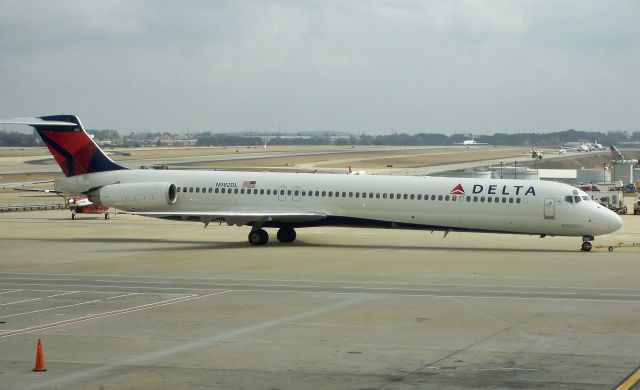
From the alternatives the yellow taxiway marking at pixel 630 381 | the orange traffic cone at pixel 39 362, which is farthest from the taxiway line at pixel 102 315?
the yellow taxiway marking at pixel 630 381

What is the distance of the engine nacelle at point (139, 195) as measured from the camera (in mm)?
44625

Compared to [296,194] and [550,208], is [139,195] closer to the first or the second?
[296,194]

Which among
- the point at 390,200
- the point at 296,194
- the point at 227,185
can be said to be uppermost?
the point at 227,185

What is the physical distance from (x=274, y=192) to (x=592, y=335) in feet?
78.3

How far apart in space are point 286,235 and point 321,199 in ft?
8.55

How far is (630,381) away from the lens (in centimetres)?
1705

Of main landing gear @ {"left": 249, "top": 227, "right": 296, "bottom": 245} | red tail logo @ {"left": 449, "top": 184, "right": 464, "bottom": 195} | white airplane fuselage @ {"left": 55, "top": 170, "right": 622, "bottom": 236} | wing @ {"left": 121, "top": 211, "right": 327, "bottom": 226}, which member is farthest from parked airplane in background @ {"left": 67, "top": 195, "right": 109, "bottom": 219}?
red tail logo @ {"left": 449, "top": 184, "right": 464, "bottom": 195}

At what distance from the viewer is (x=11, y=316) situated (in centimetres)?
2431

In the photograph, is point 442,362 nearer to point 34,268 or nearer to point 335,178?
point 34,268

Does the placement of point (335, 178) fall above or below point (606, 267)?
above

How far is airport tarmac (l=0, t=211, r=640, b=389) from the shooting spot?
17922 mm

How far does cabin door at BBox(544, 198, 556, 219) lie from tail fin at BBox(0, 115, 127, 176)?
64.7 feet

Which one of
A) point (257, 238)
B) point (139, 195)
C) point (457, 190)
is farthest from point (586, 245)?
point (139, 195)

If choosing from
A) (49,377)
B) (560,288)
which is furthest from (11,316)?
(560,288)
